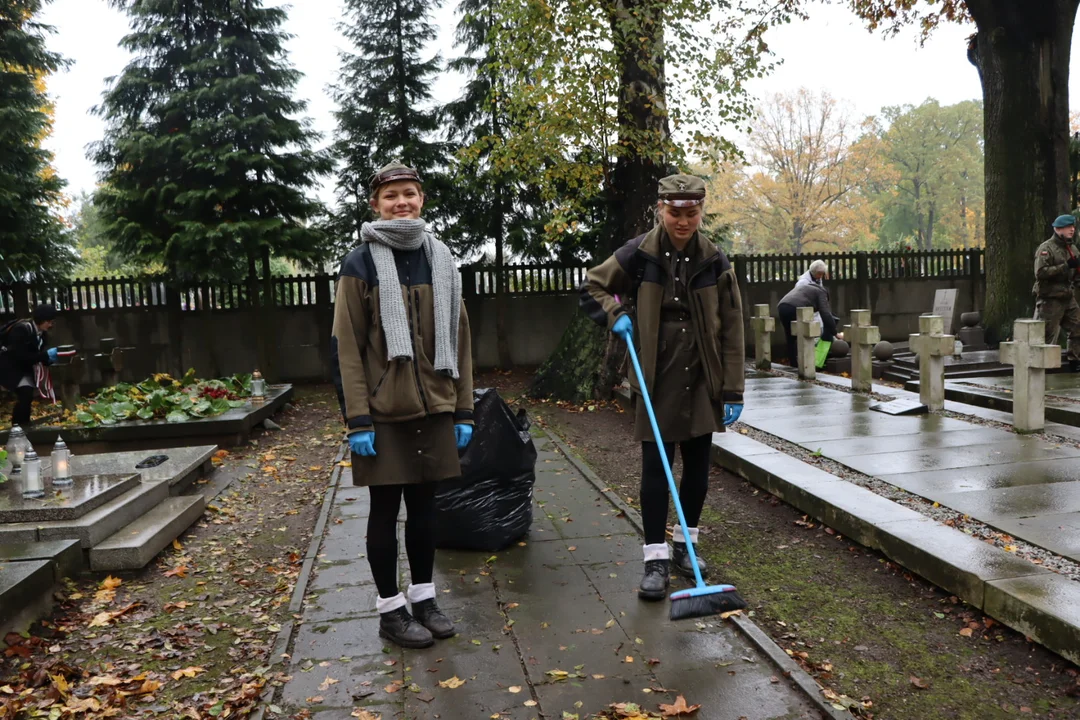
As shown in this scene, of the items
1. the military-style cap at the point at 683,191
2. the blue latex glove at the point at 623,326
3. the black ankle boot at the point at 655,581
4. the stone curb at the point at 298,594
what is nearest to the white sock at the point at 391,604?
the stone curb at the point at 298,594

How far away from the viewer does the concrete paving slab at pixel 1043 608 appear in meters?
3.19

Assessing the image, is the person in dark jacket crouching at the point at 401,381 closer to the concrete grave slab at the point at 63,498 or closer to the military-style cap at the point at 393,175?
the military-style cap at the point at 393,175

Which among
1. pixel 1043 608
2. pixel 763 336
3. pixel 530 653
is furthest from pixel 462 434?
pixel 763 336

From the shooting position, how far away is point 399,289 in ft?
11.7

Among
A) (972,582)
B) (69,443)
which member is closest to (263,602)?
(972,582)

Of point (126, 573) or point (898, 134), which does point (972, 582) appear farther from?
point (898, 134)

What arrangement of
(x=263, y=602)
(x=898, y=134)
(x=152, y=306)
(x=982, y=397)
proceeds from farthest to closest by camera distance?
(x=898, y=134), (x=152, y=306), (x=982, y=397), (x=263, y=602)

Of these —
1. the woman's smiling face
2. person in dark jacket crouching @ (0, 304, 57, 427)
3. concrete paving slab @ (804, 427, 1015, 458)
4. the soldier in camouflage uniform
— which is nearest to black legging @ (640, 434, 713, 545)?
the woman's smiling face

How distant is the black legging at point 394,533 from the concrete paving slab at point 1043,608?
2.45 metres

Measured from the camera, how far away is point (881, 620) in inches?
149

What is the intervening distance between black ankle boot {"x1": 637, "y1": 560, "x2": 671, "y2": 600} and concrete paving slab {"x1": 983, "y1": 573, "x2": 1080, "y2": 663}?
140 cm

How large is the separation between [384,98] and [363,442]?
45.4 ft

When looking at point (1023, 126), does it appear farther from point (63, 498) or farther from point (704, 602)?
point (63, 498)

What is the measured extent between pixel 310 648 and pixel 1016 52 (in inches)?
553
